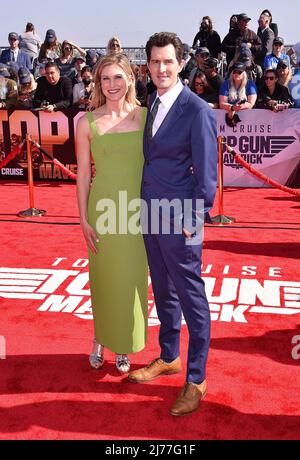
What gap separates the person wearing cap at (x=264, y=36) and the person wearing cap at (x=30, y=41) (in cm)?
620

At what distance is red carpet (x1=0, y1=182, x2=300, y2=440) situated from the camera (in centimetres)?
315

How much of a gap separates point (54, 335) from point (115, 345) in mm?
827

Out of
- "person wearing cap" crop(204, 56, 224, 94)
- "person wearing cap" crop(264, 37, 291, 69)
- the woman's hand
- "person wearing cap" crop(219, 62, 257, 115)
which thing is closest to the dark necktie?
the woman's hand

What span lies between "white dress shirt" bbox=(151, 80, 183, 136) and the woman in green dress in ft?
0.75

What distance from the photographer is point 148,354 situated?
3994 millimetres

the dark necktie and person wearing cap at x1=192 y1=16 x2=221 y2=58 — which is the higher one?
person wearing cap at x1=192 y1=16 x2=221 y2=58

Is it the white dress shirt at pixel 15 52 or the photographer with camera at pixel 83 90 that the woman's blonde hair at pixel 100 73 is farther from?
the white dress shirt at pixel 15 52

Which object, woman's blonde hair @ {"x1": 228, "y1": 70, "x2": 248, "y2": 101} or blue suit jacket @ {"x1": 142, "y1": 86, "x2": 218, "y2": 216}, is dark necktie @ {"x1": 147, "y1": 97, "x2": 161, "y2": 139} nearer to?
blue suit jacket @ {"x1": 142, "y1": 86, "x2": 218, "y2": 216}

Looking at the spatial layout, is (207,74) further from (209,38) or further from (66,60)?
(66,60)

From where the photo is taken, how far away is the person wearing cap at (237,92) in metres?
9.37

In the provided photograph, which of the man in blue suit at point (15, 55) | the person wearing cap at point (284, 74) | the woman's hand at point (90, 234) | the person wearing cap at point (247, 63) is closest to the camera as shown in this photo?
the woman's hand at point (90, 234)
